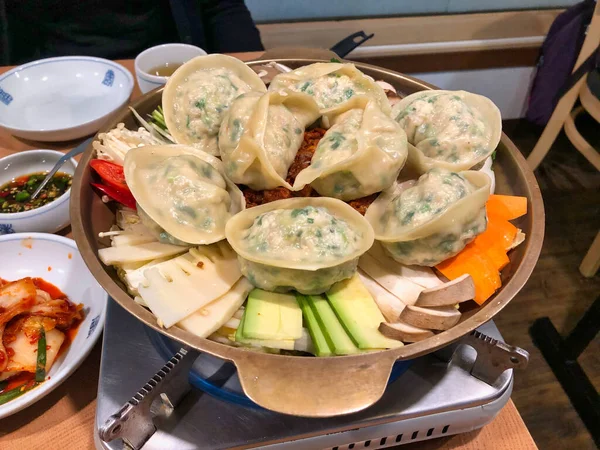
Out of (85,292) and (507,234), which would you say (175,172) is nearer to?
(85,292)

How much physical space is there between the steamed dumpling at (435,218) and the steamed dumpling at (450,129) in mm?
121

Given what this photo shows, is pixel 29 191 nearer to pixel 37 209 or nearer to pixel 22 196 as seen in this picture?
pixel 22 196

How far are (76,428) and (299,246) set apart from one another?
0.90m

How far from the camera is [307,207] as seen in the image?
1279 millimetres

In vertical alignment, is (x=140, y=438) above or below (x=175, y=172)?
below

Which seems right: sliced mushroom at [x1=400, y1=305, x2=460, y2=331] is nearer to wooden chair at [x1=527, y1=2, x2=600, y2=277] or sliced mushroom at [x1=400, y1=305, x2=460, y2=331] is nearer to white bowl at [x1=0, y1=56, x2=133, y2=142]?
white bowl at [x1=0, y1=56, x2=133, y2=142]

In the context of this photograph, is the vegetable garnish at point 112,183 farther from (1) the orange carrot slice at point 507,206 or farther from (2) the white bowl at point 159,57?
(1) the orange carrot slice at point 507,206

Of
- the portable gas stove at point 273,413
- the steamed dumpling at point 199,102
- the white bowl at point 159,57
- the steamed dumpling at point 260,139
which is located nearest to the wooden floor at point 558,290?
the portable gas stove at point 273,413

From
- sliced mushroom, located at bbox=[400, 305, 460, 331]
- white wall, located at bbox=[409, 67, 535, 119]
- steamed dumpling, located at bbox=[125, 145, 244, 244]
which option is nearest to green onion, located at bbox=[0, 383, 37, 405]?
steamed dumpling, located at bbox=[125, 145, 244, 244]

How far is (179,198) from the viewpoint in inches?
52.2

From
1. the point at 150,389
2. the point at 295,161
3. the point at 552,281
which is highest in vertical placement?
the point at 295,161

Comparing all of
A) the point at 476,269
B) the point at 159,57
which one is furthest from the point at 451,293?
the point at 159,57

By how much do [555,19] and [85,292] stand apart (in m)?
4.34

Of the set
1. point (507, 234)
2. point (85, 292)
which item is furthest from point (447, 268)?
point (85, 292)
